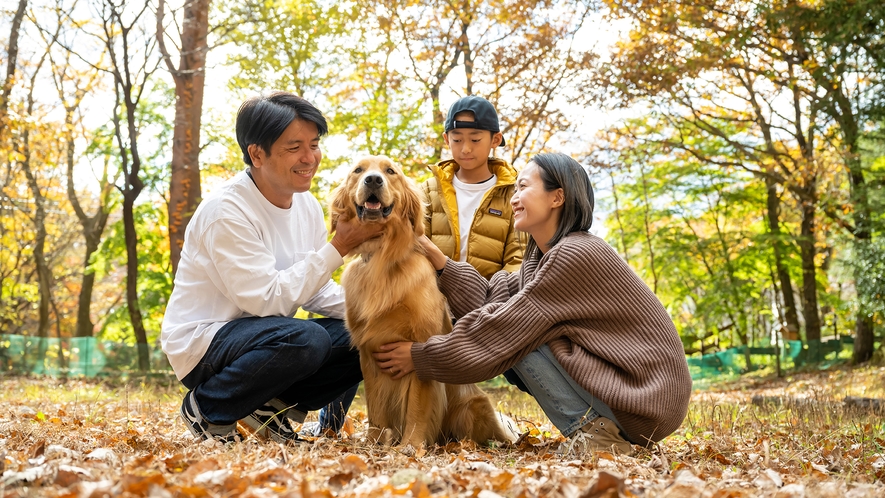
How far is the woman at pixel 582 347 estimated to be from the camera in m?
2.94

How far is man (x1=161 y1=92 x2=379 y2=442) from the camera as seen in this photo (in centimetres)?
322

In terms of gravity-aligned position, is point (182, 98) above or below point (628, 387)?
above

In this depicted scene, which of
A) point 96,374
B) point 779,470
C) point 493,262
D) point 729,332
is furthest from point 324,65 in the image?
point 729,332

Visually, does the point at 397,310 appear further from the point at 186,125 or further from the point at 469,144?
the point at 186,125

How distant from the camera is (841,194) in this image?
12.7 metres

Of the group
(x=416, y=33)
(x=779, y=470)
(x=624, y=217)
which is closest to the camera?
(x=779, y=470)

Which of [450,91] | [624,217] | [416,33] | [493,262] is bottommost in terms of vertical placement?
[493,262]

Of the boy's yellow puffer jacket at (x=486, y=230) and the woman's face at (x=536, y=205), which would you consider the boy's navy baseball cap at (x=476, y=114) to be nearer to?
the boy's yellow puffer jacket at (x=486, y=230)

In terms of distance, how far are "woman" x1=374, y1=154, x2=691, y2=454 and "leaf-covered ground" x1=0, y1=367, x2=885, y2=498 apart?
0.69 ft

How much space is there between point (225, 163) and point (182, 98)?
315cm

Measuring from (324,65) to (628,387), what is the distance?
10251 millimetres

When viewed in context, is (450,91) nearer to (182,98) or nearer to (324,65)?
(324,65)

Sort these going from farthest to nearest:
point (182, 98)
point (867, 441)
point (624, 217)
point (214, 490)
Answer: point (624, 217) → point (182, 98) → point (867, 441) → point (214, 490)

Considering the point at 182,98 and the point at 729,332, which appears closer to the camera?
the point at 182,98
